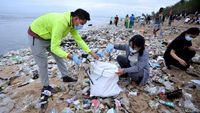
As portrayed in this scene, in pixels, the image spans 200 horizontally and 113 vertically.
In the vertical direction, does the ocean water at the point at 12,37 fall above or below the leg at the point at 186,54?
below

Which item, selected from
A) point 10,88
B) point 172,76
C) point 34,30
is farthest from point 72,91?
point 172,76

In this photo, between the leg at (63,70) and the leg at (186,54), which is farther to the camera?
the leg at (186,54)

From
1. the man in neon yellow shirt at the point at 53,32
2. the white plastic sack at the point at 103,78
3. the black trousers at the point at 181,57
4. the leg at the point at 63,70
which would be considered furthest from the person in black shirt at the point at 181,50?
the leg at the point at 63,70

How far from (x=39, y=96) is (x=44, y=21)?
1480 mm

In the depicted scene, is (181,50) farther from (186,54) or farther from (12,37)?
(12,37)

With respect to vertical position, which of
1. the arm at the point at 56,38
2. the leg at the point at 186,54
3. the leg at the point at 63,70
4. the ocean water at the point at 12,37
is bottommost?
the ocean water at the point at 12,37

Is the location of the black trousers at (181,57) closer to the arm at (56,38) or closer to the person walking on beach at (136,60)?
the person walking on beach at (136,60)

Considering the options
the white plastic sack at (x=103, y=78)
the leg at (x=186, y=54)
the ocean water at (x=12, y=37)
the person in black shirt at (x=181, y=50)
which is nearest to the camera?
the white plastic sack at (x=103, y=78)

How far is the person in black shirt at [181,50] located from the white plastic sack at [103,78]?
2.04 metres

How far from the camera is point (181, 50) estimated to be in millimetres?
5133

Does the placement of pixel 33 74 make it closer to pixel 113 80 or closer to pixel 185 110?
pixel 113 80

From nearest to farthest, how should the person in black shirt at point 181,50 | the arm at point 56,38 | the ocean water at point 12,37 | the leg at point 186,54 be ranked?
1. the arm at point 56,38
2. the person in black shirt at point 181,50
3. the leg at point 186,54
4. the ocean water at point 12,37

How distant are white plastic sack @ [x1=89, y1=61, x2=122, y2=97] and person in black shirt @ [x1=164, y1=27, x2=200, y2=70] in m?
2.04

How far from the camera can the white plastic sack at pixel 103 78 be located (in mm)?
3502
